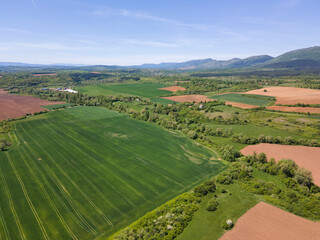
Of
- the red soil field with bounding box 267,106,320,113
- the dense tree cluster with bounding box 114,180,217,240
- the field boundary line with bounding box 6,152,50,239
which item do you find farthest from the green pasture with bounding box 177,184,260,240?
the red soil field with bounding box 267,106,320,113

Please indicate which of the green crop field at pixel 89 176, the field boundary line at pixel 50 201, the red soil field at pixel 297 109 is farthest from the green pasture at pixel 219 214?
the red soil field at pixel 297 109

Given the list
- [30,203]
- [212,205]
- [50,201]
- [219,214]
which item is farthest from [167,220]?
[30,203]

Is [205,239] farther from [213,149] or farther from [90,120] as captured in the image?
[90,120]

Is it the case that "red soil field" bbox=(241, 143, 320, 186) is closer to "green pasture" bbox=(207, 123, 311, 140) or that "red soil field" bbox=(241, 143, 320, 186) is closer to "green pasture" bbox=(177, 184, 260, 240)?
"green pasture" bbox=(207, 123, 311, 140)

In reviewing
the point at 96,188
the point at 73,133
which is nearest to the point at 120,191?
the point at 96,188

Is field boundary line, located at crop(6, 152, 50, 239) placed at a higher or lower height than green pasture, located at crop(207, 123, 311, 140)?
lower

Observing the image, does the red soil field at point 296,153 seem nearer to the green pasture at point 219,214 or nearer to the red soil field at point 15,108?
the green pasture at point 219,214
